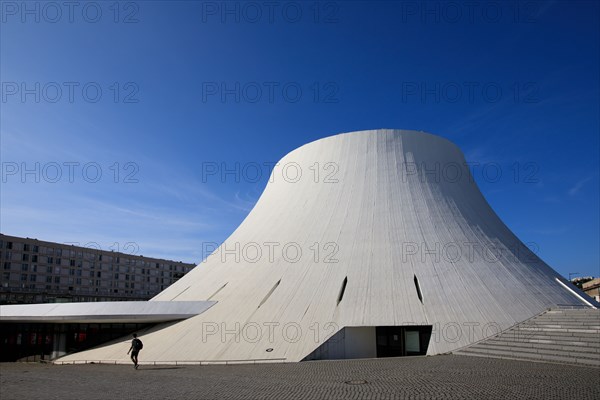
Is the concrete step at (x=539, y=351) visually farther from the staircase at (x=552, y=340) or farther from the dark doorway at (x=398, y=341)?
the dark doorway at (x=398, y=341)

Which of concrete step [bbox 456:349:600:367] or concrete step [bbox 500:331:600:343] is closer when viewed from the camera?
concrete step [bbox 456:349:600:367]

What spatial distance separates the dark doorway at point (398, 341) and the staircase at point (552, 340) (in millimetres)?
1576

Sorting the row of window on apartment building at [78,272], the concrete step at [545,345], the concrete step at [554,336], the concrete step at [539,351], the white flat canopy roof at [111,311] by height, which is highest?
the row of window on apartment building at [78,272]

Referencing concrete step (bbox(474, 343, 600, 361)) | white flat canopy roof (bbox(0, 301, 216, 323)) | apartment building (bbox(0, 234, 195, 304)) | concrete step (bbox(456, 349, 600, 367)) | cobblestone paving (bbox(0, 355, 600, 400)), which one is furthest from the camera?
apartment building (bbox(0, 234, 195, 304))

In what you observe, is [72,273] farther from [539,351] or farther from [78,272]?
[539,351]

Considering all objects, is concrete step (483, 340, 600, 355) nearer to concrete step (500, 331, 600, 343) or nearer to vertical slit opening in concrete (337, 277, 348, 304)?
concrete step (500, 331, 600, 343)

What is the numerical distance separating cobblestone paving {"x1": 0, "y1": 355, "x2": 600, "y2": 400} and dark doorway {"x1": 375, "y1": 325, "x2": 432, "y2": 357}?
1.97 m

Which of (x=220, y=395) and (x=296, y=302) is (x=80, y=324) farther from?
(x=220, y=395)

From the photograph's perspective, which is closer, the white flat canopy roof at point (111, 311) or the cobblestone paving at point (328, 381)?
the cobblestone paving at point (328, 381)

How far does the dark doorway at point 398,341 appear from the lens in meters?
15.3

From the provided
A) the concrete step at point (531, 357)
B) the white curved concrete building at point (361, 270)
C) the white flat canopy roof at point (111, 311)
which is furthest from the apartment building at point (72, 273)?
the concrete step at point (531, 357)

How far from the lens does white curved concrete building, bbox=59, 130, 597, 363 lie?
14.8 meters

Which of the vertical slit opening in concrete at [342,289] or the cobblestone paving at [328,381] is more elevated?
the vertical slit opening in concrete at [342,289]

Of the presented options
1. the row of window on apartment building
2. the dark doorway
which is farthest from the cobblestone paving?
the row of window on apartment building
